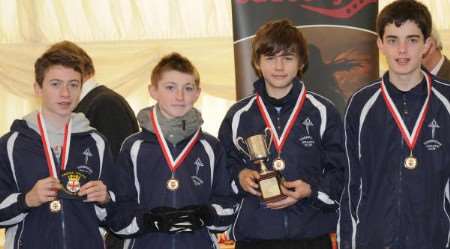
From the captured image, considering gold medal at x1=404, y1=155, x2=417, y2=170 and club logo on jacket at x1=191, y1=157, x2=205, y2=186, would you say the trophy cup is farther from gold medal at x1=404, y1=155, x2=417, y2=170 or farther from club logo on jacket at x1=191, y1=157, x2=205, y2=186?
gold medal at x1=404, y1=155, x2=417, y2=170

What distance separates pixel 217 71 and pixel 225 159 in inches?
189

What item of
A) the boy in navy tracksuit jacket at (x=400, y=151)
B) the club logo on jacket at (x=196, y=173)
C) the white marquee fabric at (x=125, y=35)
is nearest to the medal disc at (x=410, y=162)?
the boy in navy tracksuit jacket at (x=400, y=151)

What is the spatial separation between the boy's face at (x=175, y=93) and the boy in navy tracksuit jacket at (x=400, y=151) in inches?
36.0

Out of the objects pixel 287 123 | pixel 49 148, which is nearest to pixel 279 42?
pixel 287 123

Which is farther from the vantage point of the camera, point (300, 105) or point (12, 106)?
point (12, 106)

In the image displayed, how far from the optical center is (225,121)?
4020mm

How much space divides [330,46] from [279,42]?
2114mm

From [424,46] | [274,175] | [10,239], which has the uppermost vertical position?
[424,46]

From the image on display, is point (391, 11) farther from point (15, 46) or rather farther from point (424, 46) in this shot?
point (15, 46)

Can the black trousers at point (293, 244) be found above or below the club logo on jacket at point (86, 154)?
below

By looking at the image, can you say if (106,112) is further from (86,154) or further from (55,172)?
(55,172)

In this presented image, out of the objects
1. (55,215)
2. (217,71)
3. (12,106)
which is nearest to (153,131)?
(55,215)

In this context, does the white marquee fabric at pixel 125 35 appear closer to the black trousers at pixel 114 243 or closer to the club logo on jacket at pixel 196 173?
the black trousers at pixel 114 243

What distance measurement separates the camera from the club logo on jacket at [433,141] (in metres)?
3.53
